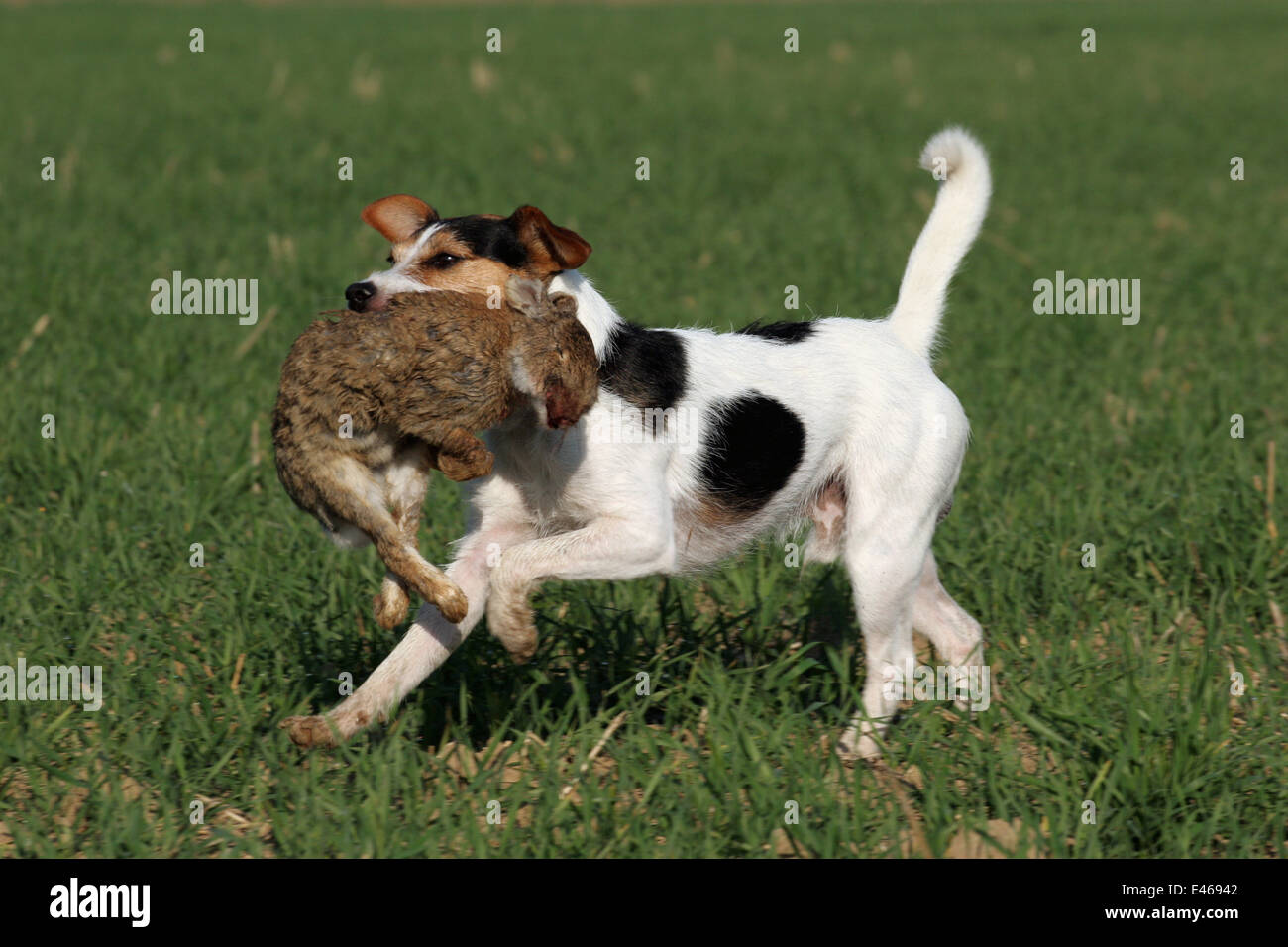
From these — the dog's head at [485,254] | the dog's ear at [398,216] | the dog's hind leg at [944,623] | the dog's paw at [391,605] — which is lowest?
the dog's hind leg at [944,623]

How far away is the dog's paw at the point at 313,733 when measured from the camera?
4.06m

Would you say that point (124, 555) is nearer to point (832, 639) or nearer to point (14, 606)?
point (14, 606)

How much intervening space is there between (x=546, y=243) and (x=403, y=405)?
81cm

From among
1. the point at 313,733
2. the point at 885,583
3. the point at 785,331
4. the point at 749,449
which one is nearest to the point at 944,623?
the point at 885,583

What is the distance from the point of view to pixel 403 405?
362 cm

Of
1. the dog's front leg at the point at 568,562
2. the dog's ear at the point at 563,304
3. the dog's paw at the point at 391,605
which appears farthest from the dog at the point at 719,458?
the dog's paw at the point at 391,605

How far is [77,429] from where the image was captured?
6461 mm

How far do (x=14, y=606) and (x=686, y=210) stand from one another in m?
7.58

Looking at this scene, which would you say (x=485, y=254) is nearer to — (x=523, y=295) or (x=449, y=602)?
(x=523, y=295)

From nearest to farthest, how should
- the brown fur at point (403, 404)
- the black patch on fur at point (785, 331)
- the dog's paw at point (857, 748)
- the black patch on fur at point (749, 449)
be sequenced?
the brown fur at point (403, 404) → the dog's paw at point (857, 748) → the black patch on fur at point (749, 449) → the black patch on fur at point (785, 331)

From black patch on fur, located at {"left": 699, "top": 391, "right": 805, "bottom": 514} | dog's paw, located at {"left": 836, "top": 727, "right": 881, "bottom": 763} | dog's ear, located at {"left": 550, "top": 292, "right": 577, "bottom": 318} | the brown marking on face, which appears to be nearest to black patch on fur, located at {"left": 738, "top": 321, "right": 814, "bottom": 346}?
black patch on fur, located at {"left": 699, "top": 391, "right": 805, "bottom": 514}

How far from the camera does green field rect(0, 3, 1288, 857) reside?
3.88 meters

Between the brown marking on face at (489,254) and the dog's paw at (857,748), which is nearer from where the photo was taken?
the brown marking on face at (489,254)

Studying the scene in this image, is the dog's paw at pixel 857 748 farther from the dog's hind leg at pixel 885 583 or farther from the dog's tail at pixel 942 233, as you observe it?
the dog's tail at pixel 942 233
